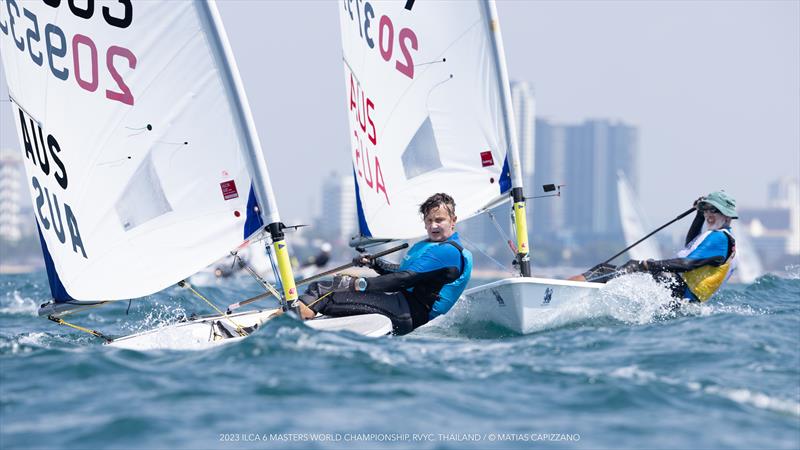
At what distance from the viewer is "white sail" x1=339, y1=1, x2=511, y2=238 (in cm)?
1020

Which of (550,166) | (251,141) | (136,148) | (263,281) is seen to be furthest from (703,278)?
(550,166)

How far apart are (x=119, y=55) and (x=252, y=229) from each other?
4.92 feet

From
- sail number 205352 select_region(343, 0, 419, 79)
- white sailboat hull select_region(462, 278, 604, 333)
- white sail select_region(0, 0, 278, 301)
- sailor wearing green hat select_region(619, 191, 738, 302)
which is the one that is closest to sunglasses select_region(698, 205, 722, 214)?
sailor wearing green hat select_region(619, 191, 738, 302)

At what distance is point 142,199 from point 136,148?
0.36 metres

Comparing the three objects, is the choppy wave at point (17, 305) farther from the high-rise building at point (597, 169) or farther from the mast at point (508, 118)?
the high-rise building at point (597, 169)

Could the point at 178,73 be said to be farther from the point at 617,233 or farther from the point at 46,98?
the point at 617,233

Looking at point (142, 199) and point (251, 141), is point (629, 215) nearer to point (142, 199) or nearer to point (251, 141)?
point (251, 141)

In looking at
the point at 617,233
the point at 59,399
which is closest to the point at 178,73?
the point at 59,399

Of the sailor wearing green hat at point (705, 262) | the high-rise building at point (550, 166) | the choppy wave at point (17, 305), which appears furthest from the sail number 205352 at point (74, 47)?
the high-rise building at point (550, 166)

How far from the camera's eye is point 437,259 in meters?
7.80

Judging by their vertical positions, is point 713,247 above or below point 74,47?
below

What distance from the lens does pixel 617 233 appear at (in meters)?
154

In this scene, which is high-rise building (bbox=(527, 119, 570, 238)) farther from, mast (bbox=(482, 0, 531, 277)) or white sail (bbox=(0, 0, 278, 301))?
white sail (bbox=(0, 0, 278, 301))

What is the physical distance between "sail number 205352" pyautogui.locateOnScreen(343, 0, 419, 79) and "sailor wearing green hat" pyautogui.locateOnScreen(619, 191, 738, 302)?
110 inches
